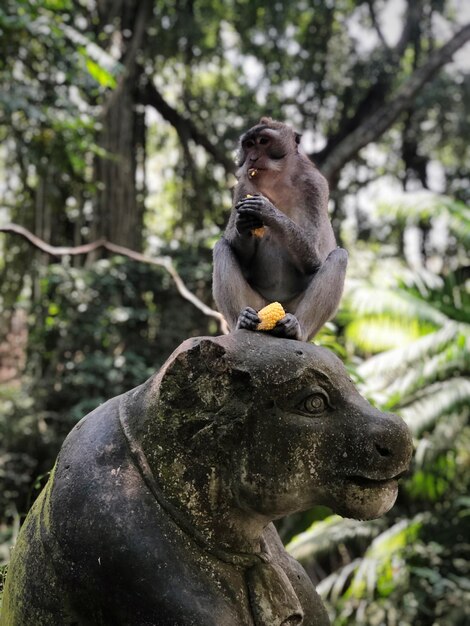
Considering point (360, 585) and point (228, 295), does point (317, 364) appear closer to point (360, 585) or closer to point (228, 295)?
point (228, 295)

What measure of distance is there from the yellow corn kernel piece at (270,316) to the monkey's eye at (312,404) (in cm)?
34

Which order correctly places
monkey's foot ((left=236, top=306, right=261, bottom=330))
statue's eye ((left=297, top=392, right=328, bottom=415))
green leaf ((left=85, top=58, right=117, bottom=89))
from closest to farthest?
statue's eye ((left=297, top=392, right=328, bottom=415))
monkey's foot ((left=236, top=306, right=261, bottom=330))
green leaf ((left=85, top=58, right=117, bottom=89))

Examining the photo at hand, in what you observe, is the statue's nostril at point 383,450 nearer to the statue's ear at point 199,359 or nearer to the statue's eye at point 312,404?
the statue's eye at point 312,404

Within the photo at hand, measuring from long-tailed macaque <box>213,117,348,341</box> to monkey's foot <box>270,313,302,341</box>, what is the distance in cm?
23

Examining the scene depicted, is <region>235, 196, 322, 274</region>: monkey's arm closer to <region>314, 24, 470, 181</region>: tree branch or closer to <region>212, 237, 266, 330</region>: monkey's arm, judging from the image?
<region>212, 237, 266, 330</region>: monkey's arm

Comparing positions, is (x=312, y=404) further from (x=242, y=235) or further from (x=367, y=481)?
(x=242, y=235)

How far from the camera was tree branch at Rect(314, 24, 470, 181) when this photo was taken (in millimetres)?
13281

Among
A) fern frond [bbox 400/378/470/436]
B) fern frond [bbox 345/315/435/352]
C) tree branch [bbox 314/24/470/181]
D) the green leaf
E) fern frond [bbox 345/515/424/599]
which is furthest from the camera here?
tree branch [bbox 314/24/470/181]

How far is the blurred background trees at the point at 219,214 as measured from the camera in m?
8.48

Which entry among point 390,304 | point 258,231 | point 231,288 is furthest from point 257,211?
point 390,304

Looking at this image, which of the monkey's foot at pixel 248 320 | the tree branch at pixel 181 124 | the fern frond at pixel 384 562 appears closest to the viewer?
the monkey's foot at pixel 248 320

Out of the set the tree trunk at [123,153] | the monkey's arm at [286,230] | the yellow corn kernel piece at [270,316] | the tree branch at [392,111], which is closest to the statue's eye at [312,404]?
the yellow corn kernel piece at [270,316]

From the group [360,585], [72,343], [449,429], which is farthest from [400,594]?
[72,343]

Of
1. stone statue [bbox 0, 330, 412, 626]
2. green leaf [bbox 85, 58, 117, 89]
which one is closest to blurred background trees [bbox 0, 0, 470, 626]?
green leaf [bbox 85, 58, 117, 89]
